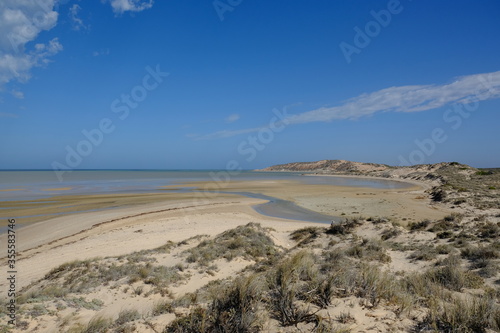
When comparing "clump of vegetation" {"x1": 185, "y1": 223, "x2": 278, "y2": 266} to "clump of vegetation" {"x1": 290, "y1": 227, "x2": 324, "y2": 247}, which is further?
"clump of vegetation" {"x1": 290, "y1": 227, "x2": 324, "y2": 247}

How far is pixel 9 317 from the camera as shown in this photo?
5352 millimetres

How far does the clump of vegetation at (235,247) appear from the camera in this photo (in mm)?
9484

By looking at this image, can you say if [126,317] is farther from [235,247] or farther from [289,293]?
[235,247]

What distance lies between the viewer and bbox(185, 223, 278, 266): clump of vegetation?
9.48 meters

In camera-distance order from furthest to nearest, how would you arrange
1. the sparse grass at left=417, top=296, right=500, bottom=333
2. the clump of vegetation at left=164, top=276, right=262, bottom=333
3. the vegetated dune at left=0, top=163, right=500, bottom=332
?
1. the vegetated dune at left=0, top=163, right=500, bottom=332
2. the clump of vegetation at left=164, top=276, right=262, bottom=333
3. the sparse grass at left=417, top=296, right=500, bottom=333

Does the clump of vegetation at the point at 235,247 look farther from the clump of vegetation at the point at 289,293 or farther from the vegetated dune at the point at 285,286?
the clump of vegetation at the point at 289,293

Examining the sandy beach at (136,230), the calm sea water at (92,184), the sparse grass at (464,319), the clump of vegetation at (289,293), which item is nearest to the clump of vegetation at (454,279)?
the sparse grass at (464,319)

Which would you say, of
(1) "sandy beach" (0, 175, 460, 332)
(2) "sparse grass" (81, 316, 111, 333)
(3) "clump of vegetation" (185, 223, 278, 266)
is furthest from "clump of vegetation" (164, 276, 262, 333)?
(3) "clump of vegetation" (185, 223, 278, 266)

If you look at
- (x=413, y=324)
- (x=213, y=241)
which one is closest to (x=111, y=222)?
(x=213, y=241)

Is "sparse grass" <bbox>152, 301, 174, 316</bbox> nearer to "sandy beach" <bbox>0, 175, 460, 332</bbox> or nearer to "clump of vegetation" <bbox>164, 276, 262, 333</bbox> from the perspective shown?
"sandy beach" <bbox>0, 175, 460, 332</bbox>

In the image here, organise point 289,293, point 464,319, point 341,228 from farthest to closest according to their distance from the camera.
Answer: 1. point 341,228
2. point 289,293
3. point 464,319

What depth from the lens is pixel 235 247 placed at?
10.4 meters

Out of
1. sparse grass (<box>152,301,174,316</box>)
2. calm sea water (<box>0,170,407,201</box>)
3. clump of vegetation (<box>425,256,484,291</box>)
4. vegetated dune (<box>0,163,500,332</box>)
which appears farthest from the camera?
calm sea water (<box>0,170,407,201</box>)

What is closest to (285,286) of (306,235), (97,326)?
(97,326)
